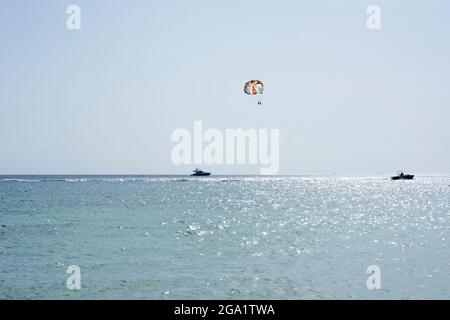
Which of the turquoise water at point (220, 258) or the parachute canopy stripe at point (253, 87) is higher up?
the parachute canopy stripe at point (253, 87)

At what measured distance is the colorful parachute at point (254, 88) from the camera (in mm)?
50331

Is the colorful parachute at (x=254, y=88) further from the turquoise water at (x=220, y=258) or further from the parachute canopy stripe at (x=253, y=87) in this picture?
Answer: the turquoise water at (x=220, y=258)

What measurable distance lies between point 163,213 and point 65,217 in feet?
45.7

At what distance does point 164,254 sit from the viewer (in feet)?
112

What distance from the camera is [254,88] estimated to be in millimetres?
51125

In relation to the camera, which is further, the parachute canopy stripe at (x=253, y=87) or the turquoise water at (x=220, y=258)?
the parachute canopy stripe at (x=253, y=87)

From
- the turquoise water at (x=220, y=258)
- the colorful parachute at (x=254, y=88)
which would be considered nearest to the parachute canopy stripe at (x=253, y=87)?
the colorful parachute at (x=254, y=88)

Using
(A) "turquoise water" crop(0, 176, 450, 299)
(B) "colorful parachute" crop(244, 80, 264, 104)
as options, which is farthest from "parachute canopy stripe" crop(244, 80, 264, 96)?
(A) "turquoise water" crop(0, 176, 450, 299)

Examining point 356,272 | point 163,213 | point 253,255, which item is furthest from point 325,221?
point 356,272

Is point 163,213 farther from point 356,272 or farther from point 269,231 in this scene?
point 356,272

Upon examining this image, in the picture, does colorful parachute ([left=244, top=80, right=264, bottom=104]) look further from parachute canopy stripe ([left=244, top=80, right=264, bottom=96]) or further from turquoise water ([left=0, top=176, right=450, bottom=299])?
turquoise water ([left=0, top=176, right=450, bottom=299])

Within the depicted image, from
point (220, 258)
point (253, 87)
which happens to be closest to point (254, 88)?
point (253, 87)

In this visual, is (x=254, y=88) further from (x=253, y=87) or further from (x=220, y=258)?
(x=220, y=258)

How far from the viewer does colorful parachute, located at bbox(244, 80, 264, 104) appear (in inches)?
1982
